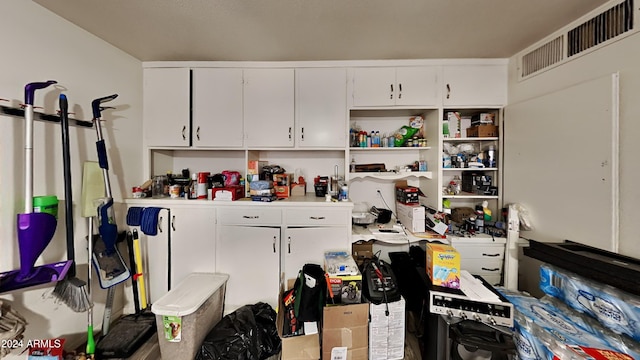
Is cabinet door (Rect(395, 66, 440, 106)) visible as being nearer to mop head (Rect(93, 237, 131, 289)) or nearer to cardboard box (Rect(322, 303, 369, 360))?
cardboard box (Rect(322, 303, 369, 360))

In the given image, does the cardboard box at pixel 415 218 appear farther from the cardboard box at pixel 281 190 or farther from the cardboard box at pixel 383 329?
the cardboard box at pixel 281 190

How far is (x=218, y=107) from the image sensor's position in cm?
212

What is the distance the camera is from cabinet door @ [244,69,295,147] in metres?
2.10

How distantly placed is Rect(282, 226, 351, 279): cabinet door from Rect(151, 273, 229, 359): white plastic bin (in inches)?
25.3

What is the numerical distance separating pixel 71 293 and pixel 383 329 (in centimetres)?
208

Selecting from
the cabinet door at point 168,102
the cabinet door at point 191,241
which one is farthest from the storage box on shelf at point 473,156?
the cabinet door at point 168,102

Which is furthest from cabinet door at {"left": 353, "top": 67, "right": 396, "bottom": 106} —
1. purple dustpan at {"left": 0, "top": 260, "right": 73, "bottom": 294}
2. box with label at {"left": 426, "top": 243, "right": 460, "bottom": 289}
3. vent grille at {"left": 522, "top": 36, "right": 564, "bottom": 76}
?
purple dustpan at {"left": 0, "top": 260, "right": 73, "bottom": 294}

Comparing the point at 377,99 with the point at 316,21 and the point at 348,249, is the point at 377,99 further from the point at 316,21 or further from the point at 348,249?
the point at 348,249

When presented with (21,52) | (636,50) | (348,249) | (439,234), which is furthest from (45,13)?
(636,50)

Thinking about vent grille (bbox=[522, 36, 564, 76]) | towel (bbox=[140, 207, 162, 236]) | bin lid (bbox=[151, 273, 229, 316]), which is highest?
vent grille (bbox=[522, 36, 564, 76])

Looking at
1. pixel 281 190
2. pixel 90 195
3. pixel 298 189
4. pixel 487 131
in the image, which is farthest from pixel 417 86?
pixel 90 195

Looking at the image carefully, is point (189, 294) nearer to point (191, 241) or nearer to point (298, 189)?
point (191, 241)

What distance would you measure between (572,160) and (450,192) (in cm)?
90

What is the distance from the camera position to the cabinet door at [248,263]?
190 cm
